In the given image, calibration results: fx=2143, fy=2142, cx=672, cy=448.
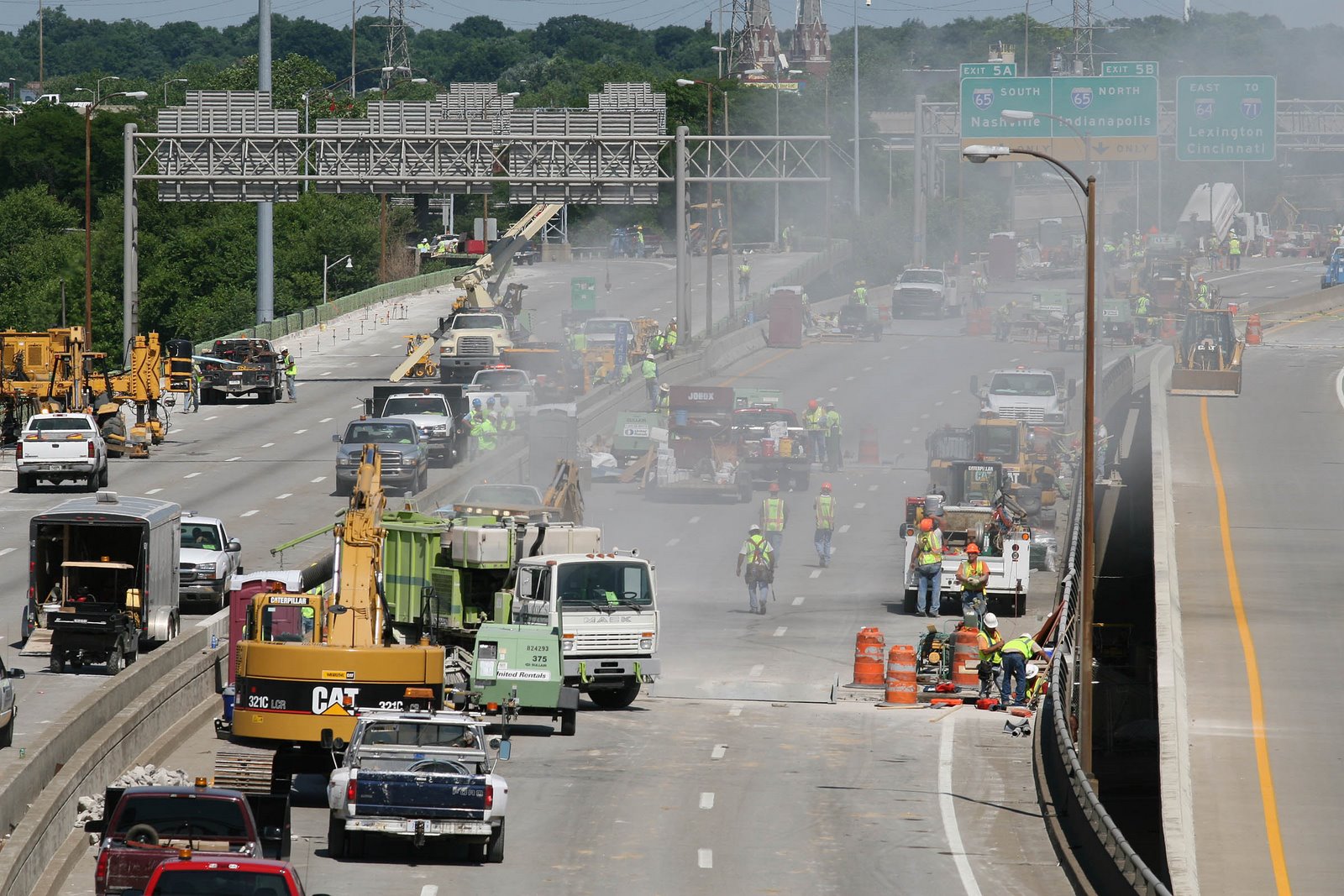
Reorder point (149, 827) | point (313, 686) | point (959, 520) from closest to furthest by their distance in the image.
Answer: point (149, 827) < point (313, 686) < point (959, 520)

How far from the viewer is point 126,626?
2981 centimetres

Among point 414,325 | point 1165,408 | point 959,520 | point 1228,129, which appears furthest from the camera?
point 414,325

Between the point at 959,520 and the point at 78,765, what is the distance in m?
22.0

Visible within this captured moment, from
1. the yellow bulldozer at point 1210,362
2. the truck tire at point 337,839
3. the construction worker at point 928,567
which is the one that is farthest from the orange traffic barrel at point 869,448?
the truck tire at point 337,839

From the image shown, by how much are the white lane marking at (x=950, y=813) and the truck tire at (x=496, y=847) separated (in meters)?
4.74

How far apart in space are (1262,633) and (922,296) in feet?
188

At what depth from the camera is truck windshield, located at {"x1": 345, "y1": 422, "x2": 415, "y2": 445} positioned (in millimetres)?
49625

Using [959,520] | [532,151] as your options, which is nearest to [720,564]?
[959,520]

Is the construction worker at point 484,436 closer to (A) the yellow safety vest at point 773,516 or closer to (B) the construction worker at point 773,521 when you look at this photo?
(B) the construction worker at point 773,521

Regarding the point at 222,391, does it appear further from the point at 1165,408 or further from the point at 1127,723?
the point at 1127,723

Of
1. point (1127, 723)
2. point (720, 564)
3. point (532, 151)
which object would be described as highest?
point (532, 151)

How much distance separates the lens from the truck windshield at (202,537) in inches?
1451

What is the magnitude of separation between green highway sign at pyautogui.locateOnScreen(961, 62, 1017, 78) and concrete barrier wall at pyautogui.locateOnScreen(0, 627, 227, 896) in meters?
60.4

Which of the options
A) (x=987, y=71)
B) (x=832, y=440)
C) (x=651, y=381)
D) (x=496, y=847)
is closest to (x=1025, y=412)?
(x=832, y=440)
